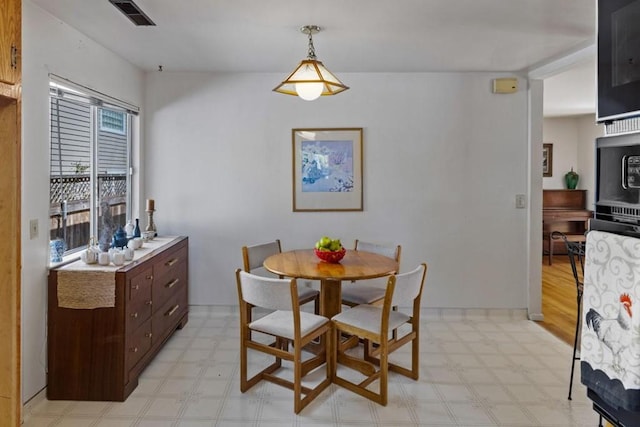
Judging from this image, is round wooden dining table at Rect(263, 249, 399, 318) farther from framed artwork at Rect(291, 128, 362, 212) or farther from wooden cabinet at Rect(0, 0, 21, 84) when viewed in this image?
wooden cabinet at Rect(0, 0, 21, 84)

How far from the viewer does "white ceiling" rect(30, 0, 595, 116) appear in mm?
2387

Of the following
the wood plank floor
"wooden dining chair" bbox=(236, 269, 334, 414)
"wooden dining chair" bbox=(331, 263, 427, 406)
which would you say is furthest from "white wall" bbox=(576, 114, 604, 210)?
"wooden dining chair" bbox=(236, 269, 334, 414)

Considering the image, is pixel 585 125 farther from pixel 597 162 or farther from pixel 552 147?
pixel 597 162

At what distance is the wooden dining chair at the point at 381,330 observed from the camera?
231 centimetres

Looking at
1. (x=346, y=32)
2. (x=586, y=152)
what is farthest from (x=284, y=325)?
(x=586, y=152)

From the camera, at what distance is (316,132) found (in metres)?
3.85

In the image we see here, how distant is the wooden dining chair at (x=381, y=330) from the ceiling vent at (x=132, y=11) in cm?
213

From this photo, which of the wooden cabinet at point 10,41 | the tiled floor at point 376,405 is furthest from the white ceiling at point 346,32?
the tiled floor at point 376,405

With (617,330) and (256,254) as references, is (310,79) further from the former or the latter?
(617,330)

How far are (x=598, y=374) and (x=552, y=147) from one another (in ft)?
21.3

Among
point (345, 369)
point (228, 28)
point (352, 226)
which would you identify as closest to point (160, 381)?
point (345, 369)

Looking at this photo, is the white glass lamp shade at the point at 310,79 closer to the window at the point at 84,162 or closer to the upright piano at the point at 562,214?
the window at the point at 84,162

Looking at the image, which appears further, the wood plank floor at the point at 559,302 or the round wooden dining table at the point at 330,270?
the wood plank floor at the point at 559,302

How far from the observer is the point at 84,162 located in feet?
9.73
